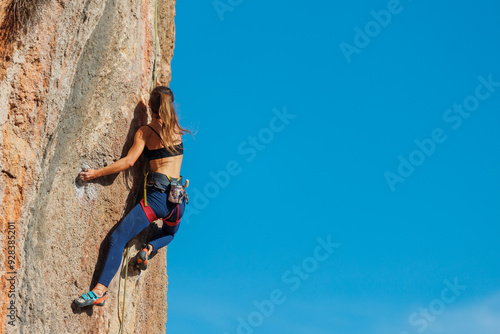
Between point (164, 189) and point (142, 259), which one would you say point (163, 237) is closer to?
point (142, 259)

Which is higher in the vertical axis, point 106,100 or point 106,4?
point 106,4

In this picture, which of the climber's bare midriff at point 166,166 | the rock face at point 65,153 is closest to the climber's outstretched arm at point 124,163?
the rock face at point 65,153

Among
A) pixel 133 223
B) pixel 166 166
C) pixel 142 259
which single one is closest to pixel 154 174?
pixel 166 166

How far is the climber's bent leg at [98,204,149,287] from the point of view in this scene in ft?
26.4

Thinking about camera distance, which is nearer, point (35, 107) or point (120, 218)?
point (35, 107)

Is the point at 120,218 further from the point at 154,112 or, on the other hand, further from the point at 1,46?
the point at 1,46

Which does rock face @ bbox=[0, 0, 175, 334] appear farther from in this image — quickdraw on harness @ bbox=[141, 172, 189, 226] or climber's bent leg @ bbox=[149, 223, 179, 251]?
quickdraw on harness @ bbox=[141, 172, 189, 226]

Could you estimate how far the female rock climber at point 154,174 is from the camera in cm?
812

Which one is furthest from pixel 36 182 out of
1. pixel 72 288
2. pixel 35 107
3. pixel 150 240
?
pixel 150 240

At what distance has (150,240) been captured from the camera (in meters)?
9.24

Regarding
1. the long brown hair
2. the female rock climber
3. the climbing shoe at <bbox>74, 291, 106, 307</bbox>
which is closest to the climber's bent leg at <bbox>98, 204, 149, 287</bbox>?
the female rock climber

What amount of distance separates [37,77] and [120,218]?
7.23 ft

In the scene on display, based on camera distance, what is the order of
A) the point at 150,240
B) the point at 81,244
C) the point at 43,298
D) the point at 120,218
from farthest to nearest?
the point at 150,240 → the point at 120,218 → the point at 81,244 → the point at 43,298

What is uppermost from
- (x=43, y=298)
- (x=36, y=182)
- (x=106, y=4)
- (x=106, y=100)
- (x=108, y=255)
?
(x=106, y=4)
